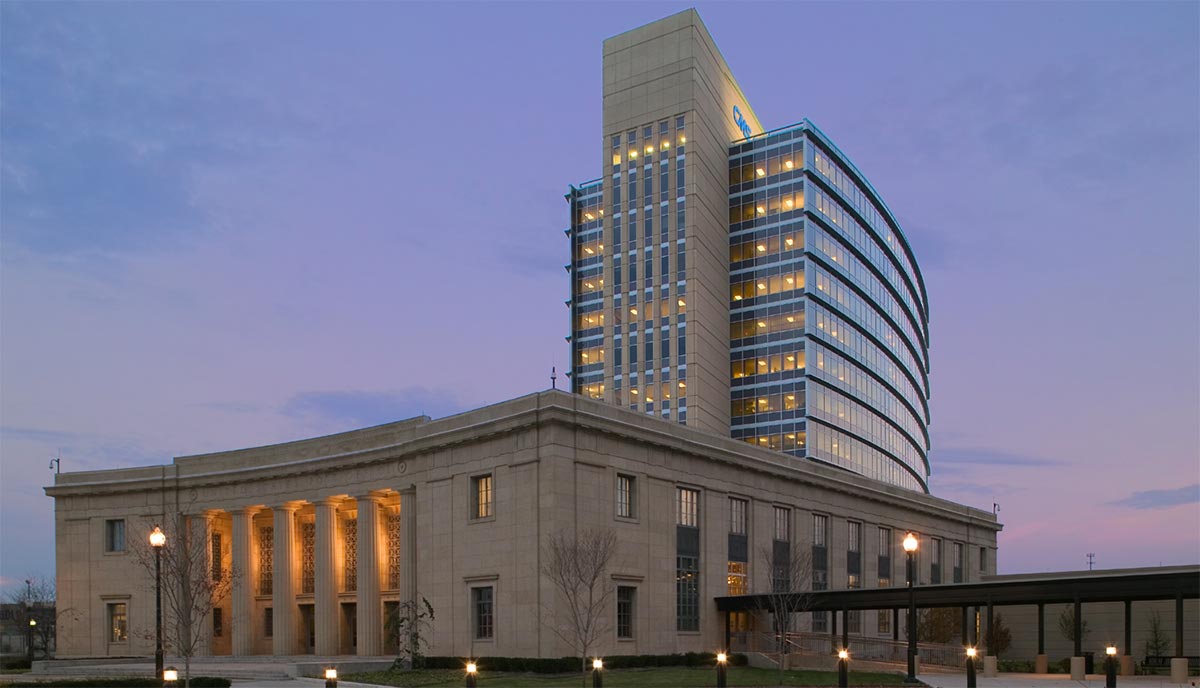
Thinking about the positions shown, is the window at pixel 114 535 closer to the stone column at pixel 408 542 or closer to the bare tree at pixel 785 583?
the stone column at pixel 408 542

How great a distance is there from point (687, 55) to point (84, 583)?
75684mm

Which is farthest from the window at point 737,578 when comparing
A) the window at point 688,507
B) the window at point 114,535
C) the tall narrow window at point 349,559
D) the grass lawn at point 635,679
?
the window at point 114,535

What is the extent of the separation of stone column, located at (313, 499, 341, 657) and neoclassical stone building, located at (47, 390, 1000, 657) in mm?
114

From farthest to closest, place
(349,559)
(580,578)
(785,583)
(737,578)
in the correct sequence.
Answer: (349,559) < (737,578) < (785,583) < (580,578)

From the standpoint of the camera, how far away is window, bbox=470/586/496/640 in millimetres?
50750

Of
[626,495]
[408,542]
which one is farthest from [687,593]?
[408,542]

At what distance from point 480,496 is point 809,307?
197 feet

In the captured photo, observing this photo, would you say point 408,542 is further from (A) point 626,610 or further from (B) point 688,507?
(B) point 688,507

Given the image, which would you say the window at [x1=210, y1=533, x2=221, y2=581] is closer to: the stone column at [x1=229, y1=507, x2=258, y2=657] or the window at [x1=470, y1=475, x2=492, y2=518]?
the stone column at [x1=229, y1=507, x2=258, y2=657]

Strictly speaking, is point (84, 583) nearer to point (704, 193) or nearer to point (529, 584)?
point (529, 584)

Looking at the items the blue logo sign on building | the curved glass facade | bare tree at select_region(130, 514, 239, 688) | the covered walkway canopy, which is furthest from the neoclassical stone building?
the blue logo sign on building

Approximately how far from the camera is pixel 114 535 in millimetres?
70188

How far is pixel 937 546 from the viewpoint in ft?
286

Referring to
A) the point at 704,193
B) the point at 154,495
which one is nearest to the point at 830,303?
the point at 704,193
